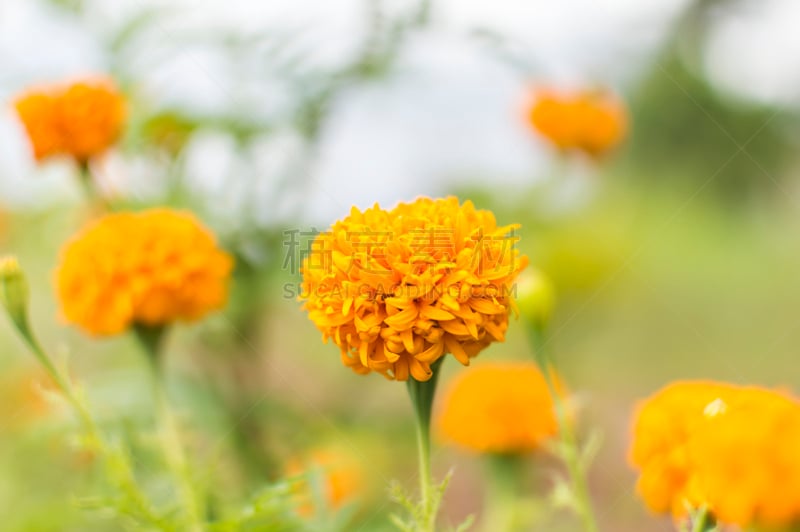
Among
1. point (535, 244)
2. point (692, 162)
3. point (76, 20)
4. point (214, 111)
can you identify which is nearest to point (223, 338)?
point (214, 111)

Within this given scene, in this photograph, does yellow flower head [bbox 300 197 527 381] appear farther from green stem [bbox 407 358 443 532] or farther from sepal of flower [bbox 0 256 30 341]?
sepal of flower [bbox 0 256 30 341]

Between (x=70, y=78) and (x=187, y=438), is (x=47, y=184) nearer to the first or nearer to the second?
(x=70, y=78)

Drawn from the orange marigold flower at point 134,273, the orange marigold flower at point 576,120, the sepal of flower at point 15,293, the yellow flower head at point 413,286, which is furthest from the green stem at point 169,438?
the orange marigold flower at point 576,120

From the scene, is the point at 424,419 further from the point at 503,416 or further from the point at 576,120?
the point at 576,120

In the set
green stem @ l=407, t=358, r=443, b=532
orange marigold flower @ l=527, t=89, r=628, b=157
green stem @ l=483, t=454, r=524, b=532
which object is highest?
orange marigold flower @ l=527, t=89, r=628, b=157

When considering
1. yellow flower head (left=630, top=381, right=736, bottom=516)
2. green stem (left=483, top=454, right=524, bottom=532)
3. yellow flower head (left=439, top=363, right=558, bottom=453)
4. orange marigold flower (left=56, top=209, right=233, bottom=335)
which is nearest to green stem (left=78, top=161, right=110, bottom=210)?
orange marigold flower (left=56, top=209, right=233, bottom=335)
